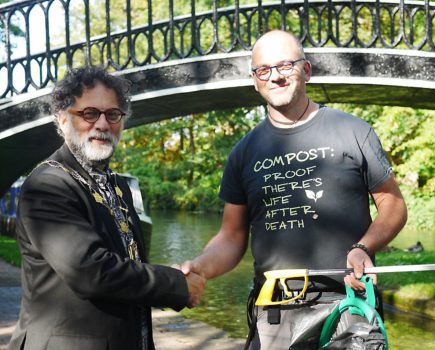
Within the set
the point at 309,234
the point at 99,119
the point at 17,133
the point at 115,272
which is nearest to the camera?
the point at 115,272

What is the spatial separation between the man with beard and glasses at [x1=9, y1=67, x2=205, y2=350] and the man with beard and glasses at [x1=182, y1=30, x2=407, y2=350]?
442 mm

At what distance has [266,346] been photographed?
2.90m

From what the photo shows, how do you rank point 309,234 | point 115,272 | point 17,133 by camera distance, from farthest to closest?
point 17,133 → point 309,234 → point 115,272

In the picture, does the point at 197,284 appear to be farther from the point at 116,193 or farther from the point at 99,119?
the point at 99,119

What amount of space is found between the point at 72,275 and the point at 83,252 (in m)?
0.08

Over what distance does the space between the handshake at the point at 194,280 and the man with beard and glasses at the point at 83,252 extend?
0.37 ft

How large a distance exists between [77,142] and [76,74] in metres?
0.28

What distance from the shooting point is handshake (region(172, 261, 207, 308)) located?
283 centimetres

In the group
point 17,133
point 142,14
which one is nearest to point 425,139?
point 17,133

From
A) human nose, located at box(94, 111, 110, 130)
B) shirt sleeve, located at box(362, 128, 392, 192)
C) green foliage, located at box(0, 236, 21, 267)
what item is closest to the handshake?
human nose, located at box(94, 111, 110, 130)

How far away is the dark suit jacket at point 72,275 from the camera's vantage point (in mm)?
2307

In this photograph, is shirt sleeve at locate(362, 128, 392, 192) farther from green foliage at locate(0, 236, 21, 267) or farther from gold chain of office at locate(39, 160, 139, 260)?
green foliage at locate(0, 236, 21, 267)

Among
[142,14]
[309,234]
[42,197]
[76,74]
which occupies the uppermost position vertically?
[142,14]

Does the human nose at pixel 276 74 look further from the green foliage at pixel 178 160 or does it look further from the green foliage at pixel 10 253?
the green foliage at pixel 178 160
